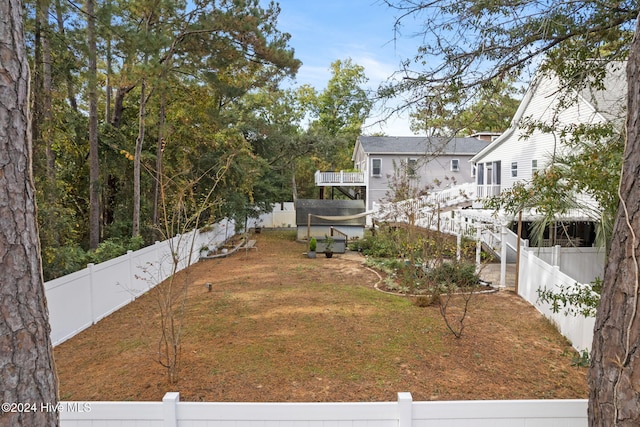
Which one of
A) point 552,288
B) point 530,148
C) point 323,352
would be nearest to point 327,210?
point 530,148

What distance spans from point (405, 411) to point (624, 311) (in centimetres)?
136

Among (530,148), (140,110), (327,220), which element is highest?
(140,110)

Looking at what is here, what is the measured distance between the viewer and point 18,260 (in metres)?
1.60

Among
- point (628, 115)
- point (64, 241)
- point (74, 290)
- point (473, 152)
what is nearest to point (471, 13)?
point (628, 115)

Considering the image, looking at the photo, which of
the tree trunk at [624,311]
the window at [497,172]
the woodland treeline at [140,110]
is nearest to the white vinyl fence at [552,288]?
the tree trunk at [624,311]

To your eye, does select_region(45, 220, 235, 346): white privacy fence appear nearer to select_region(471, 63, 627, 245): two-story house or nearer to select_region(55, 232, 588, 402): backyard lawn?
select_region(55, 232, 588, 402): backyard lawn

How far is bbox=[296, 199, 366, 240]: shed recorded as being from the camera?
20.4 m

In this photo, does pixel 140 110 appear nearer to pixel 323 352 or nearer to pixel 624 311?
pixel 323 352

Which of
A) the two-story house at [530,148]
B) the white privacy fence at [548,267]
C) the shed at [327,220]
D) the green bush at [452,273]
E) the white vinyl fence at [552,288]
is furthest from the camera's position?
the shed at [327,220]

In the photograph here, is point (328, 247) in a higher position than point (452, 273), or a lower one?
lower

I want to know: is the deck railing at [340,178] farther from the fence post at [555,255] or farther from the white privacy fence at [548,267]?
the fence post at [555,255]

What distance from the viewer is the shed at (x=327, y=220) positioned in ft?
66.8

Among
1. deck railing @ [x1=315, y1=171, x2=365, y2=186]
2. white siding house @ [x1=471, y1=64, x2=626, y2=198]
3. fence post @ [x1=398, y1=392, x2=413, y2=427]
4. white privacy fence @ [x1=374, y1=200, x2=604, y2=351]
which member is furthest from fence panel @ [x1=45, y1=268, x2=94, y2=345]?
deck railing @ [x1=315, y1=171, x2=365, y2=186]

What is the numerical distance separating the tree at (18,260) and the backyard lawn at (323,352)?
288cm
